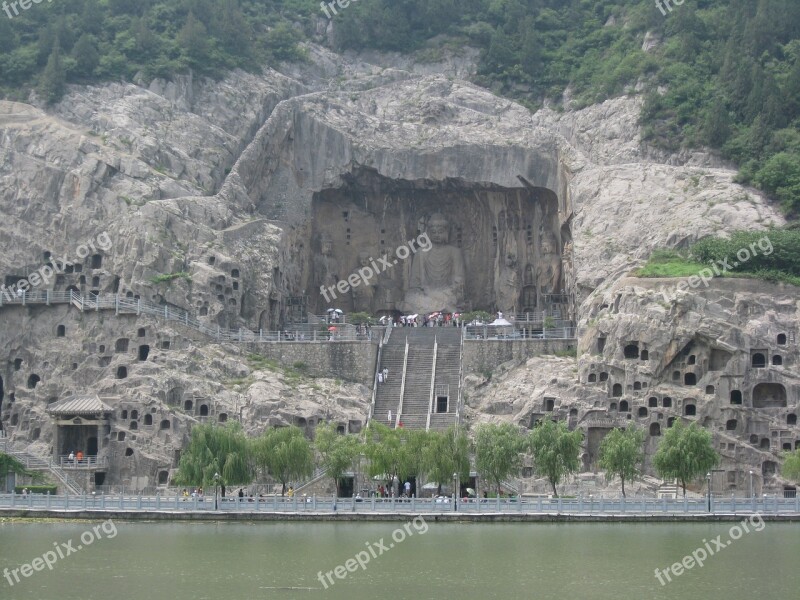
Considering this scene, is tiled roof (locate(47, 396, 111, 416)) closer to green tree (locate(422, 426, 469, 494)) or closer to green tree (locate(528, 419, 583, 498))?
green tree (locate(422, 426, 469, 494))

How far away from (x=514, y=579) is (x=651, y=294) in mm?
34798

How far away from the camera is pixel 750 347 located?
80188 mm

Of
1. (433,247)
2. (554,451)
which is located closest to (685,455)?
(554,451)

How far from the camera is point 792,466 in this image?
7344cm

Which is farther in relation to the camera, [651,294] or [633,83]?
[633,83]

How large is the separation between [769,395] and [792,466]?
27.1ft

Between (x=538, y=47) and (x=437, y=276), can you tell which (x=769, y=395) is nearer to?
(x=437, y=276)

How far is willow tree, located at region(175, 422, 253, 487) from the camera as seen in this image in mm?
73188

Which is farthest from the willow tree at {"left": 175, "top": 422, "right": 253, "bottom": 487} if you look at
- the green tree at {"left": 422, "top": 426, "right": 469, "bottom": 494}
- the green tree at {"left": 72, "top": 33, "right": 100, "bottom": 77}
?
the green tree at {"left": 72, "top": 33, "right": 100, "bottom": 77}

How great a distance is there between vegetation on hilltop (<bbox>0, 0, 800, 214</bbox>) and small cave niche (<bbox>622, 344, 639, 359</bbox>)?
1299 centimetres

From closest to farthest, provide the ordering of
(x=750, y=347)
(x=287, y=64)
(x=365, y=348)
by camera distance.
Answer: (x=750, y=347), (x=365, y=348), (x=287, y=64)

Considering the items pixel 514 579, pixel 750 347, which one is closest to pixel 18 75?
pixel 750 347

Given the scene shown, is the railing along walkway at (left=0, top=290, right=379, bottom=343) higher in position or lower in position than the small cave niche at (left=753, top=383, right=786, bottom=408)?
higher

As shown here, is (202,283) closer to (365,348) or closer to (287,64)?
(365,348)
